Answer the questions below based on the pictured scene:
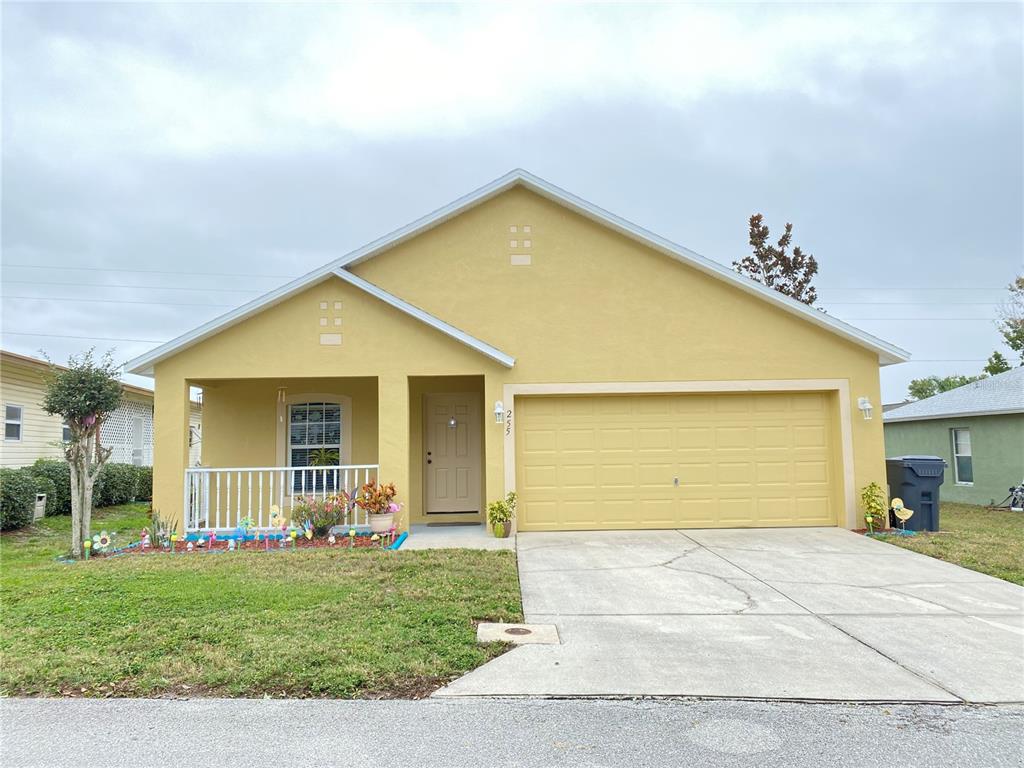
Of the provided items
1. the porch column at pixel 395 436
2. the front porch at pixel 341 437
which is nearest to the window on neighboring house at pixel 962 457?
the front porch at pixel 341 437

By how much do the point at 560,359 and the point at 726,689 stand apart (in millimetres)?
7330

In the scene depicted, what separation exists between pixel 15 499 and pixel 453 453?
8.09 metres

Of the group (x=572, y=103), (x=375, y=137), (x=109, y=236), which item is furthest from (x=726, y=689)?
(x=109, y=236)

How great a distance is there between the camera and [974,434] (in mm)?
16844

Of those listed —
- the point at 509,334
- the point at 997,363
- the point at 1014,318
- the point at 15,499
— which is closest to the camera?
the point at 509,334

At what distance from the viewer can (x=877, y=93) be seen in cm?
1429

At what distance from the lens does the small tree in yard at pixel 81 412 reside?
8.98 meters

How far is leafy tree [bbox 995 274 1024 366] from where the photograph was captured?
27734mm

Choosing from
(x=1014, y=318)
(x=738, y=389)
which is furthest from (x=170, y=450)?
(x=1014, y=318)

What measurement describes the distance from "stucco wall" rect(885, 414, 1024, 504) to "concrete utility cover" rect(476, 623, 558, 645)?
50.1ft

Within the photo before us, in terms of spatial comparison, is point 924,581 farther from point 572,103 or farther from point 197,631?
point 572,103

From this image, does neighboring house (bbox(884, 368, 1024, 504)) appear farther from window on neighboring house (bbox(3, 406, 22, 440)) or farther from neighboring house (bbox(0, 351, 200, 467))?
window on neighboring house (bbox(3, 406, 22, 440))

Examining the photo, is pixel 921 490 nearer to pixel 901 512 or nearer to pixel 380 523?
pixel 901 512

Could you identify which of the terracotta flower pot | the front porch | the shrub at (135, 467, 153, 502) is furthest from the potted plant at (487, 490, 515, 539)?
the shrub at (135, 467, 153, 502)
